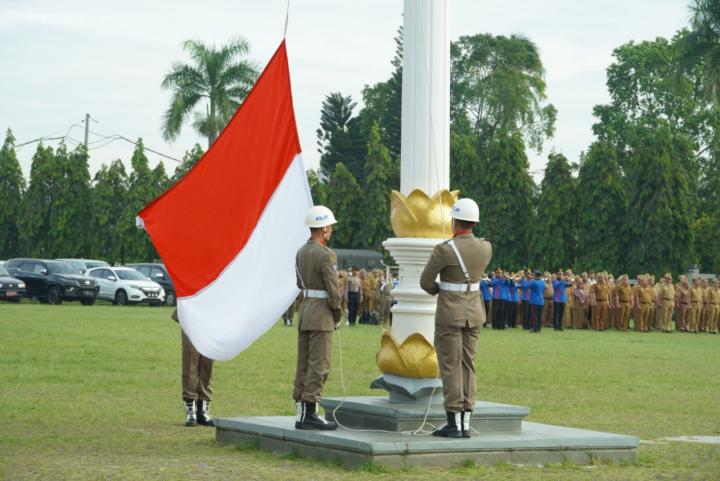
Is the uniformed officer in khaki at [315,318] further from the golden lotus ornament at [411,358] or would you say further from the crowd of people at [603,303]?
the crowd of people at [603,303]

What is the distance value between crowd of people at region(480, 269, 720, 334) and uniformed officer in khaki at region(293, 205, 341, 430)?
2827 centimetres

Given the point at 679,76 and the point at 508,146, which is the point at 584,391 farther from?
the point at 508,146

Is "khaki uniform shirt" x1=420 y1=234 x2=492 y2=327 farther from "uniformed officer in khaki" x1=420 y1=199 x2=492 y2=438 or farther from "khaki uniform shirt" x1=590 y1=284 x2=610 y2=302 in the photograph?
"khaki uniform shirt" x1=590 y1=284 x2=610 y2=302

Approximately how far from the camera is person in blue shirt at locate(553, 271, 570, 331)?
39594mm

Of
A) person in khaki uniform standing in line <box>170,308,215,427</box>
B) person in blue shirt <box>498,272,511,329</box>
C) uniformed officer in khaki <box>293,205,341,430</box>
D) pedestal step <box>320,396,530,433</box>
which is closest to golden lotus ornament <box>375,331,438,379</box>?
pedestal step <box>320,396,530,433</box>

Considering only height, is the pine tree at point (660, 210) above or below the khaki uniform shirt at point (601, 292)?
above

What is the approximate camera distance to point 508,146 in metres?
63.3

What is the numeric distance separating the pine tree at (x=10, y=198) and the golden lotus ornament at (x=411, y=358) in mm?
62981

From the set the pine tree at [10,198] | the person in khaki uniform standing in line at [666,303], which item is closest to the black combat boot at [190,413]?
the person in khaki uniform standing in line at [666,303]

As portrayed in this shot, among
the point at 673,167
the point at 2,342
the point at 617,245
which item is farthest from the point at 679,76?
the point at 2,342

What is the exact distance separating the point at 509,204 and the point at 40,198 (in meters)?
26.0

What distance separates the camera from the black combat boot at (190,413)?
13768 millimetres

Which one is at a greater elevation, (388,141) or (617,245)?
(388,141)

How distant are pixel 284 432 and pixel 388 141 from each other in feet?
235
